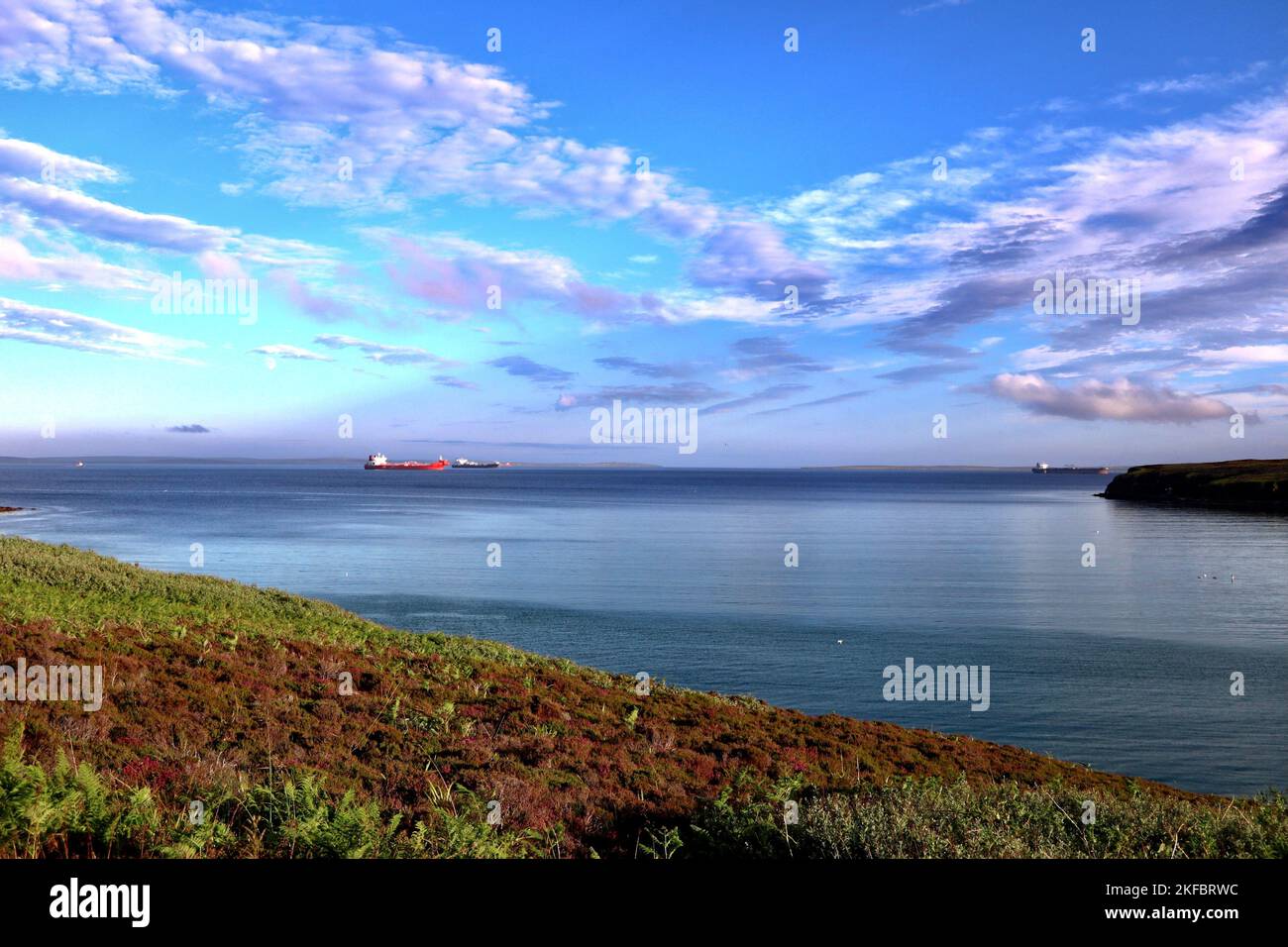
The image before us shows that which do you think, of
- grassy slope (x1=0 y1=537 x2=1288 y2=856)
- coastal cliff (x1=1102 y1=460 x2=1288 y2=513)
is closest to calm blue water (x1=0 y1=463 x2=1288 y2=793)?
grassy slope (x1=0 y1=537 x2=1288 y2=856)

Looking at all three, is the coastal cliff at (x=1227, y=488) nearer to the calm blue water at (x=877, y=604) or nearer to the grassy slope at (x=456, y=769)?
the calm blue water at (x=877, y=604)

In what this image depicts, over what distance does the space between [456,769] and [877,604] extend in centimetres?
4161

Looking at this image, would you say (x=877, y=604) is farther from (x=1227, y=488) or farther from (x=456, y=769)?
(x=1227, y=488)

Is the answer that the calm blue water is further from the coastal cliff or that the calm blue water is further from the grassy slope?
the coastal cliff

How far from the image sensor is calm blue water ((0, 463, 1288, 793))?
30094 mm

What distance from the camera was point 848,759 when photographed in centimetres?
1914

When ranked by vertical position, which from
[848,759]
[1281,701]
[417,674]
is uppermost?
[417,674]

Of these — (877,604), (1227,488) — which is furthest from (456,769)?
(1227,488)

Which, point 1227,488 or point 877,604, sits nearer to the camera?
point 877,604

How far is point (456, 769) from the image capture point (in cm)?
1408
